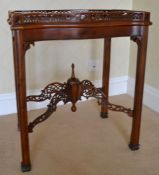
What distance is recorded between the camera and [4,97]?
1.77m

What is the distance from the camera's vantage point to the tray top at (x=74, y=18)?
106 cm

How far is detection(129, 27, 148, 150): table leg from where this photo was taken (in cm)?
125

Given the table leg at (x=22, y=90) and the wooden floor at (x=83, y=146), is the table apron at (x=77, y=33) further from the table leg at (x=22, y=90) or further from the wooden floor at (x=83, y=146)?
the wooden floor at (x=83, y=146)

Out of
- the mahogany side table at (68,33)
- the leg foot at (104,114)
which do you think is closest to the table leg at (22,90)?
the mahogany side table at (68,33)

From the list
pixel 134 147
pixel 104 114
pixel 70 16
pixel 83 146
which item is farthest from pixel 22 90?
pixel 104 114

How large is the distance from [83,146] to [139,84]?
1.41 ft

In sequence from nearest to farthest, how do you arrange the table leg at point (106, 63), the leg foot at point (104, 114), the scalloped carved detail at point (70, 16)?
the scalloped carved detail at point (70, 16)
the table leg at point (106, 63)
the leg foot at point (104, 114)

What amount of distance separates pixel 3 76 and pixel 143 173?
3.31 feet

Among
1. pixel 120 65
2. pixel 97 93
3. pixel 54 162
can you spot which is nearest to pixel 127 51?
pixel 120 65

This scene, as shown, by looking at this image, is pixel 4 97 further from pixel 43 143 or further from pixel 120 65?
pixel 120 65

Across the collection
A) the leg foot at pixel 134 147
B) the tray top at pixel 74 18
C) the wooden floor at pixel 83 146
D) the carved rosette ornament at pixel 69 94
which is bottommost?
the wooden floor at pixel 83 146

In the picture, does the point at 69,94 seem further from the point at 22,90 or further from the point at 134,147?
the point at 134,147

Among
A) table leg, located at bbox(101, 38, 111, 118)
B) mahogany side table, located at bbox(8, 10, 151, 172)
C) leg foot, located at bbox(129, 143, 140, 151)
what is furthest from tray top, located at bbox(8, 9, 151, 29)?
leg foot, located at bbox(129, 143, 140, 151)

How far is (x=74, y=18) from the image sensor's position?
3.68 ft
